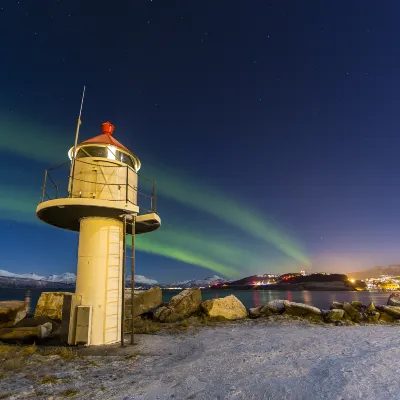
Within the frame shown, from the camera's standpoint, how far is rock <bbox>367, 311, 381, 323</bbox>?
17297mm

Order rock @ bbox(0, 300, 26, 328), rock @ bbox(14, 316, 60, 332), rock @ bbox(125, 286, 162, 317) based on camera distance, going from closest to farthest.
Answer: rock @ bbox(14, 316, 60, 332) < rock @ bbox(0, 300, 26, 328) < rock @ bbox(125, 286, 162, 317)

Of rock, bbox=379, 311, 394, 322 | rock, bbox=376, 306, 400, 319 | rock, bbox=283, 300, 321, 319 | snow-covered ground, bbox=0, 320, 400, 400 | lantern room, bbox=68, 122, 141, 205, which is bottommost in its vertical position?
snow-covered ground, bbox=0, 320, 400, 400

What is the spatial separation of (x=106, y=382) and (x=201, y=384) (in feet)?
8.07

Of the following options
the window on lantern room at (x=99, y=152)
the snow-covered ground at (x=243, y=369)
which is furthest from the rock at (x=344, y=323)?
the window on lantern room at (x=99, y=152)

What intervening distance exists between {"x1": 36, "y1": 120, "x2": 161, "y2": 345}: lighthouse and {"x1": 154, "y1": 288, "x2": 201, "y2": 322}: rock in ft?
20.6

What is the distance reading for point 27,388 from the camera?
7129 millimetres

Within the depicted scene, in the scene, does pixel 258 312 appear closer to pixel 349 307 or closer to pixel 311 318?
pixel 311 318

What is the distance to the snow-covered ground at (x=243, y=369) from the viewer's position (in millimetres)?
6199

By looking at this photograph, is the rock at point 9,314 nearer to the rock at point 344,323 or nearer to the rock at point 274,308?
the rock at point 274,308

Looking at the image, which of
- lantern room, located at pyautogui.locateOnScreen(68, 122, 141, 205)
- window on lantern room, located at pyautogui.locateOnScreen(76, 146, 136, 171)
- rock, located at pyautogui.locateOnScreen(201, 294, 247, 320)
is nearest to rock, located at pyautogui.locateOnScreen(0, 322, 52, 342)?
lantern room, located at pyautogui.locateOnScreen(68, 122, 141, 205)

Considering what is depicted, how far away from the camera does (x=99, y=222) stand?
505 inches

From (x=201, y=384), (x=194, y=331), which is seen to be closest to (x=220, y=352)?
(x=201, y=384)

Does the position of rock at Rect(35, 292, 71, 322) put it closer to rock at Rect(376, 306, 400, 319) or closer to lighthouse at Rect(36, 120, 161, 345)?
lighthouse at Rect(36, 120, 161, 345)

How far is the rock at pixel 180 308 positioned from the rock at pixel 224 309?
2.75ft
